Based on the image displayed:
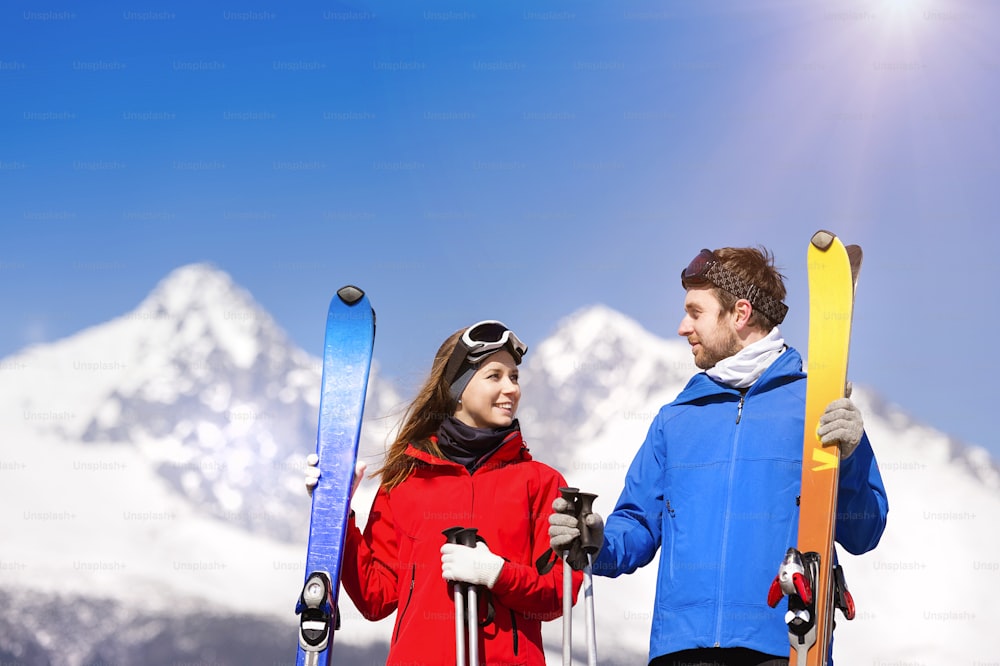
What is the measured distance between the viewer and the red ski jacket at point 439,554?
10.8ft

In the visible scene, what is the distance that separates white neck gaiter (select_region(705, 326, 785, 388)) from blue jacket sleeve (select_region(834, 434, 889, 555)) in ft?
1.28

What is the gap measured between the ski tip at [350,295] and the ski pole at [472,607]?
1.13m

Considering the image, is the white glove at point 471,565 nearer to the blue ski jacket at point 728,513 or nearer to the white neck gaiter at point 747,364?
the blue ski jacket at point 728,513

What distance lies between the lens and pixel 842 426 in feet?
9.34

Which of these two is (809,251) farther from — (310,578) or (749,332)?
(310,578)

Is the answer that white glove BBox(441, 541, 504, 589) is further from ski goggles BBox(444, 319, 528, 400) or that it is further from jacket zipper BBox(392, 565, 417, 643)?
ski goggles BBox(444, 319, 528, 400)

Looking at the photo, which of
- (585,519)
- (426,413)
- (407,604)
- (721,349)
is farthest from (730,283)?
(407,604)

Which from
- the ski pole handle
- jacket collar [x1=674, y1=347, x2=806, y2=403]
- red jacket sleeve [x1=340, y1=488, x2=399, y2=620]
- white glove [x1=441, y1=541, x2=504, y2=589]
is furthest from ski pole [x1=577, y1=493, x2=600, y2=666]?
red jacket sleeve [x1=340, y1=488, x2=399, y2=620]

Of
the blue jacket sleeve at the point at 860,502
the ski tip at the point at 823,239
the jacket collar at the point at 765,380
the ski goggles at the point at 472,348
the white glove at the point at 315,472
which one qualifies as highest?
the ski tip at the point at 823,239

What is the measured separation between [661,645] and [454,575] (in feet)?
2.27

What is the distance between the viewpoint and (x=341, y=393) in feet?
12.6

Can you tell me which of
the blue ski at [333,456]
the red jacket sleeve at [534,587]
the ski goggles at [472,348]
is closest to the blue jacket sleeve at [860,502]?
the red jacket sleeve at [534,587]

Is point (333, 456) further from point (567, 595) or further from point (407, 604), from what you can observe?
point (567, 595)

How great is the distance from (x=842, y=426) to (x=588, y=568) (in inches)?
34.8
